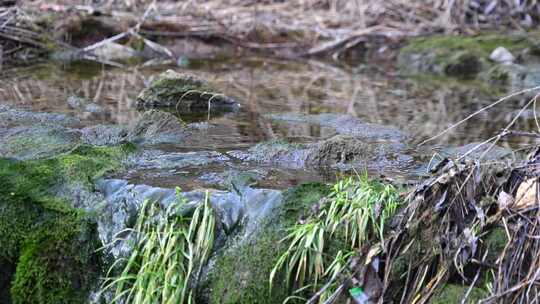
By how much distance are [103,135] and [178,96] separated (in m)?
1.39

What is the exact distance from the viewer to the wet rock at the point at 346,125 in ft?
17.6

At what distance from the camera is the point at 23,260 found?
333 cm

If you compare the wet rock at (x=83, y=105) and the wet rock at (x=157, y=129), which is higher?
the wet rock at (x=157, y=129)

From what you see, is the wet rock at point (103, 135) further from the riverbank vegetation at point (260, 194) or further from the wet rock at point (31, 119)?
the wet rock at point (31, 119)

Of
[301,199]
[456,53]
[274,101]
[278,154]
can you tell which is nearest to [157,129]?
[278,154]

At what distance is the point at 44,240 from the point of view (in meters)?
3.37

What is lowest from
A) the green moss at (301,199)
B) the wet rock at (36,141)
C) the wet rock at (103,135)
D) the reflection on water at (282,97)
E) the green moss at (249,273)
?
the green moss at (249,273)

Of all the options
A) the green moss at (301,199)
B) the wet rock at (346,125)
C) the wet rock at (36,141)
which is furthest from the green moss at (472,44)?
the green moss at (301,199)

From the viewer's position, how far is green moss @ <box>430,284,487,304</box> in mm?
2861

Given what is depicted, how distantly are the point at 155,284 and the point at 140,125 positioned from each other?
6.53 feet

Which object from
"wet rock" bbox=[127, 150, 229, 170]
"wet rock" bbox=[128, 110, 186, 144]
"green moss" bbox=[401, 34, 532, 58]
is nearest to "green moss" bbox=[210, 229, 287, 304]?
"wet rock" bbox=[127, 150, 229, 170]

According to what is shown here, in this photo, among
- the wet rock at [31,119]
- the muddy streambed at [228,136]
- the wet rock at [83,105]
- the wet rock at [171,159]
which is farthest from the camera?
the wet rock at [83,105]

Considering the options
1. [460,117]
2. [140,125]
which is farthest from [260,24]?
[140,125]

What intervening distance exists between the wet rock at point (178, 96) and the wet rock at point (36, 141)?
1.31 metres
